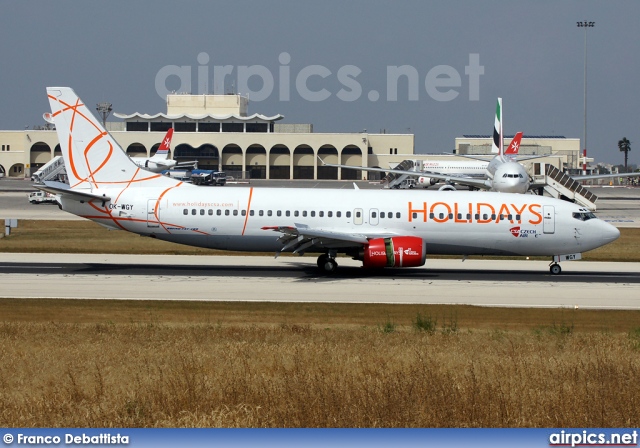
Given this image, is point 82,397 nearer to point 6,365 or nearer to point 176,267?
point 6,365

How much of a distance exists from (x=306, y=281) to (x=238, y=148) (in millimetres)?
124232

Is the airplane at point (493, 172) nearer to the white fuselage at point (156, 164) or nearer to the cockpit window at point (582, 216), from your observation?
the white fuselage at point (156, 164)

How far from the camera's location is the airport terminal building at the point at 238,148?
499ft

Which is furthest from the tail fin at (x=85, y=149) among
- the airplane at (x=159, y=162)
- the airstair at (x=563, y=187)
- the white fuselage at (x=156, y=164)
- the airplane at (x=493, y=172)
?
the white fuselage at (x=156, y=164)

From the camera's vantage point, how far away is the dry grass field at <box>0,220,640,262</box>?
144 feet

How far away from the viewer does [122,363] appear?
678 inches

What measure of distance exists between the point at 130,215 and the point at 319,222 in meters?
8.05

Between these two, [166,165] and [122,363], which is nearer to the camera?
[122,363]

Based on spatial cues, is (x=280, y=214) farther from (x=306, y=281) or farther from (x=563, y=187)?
(x=563, y=187)

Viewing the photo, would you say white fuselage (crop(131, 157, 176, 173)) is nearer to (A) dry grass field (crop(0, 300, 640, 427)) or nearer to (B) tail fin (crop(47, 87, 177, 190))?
(B) tail fin (crop(47, 87, 177, 190))

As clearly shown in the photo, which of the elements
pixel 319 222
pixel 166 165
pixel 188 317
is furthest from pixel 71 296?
pixel 166 165

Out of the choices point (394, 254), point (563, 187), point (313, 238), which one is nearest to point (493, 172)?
point (563, 187)

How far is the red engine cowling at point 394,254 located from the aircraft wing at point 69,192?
37.4 feet

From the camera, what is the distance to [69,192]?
34.8 meters
